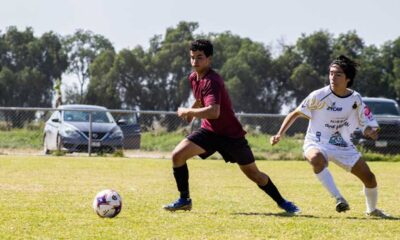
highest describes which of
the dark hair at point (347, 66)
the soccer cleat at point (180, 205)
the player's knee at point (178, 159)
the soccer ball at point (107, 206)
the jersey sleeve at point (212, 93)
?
the dark hair at point (347, 66)

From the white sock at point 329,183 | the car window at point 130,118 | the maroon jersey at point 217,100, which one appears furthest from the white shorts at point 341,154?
the car window at point 130,118

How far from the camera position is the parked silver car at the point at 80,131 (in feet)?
67.3

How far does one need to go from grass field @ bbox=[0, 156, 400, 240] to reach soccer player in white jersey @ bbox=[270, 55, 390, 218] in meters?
0.40

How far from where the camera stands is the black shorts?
25.6ft

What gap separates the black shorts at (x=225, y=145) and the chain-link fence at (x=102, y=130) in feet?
42.4

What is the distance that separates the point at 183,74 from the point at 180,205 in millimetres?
46882

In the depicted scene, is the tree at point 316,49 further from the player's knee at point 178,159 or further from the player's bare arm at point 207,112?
the player's bare arm at point 207,112

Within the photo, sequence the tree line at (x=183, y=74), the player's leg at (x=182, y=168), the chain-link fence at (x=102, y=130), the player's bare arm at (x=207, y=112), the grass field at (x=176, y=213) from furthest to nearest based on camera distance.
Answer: the tree line at (x=183, y=74), the chain-link fence at (x=102, y=130), the player's leg at (x=182, y=168), the player's bare arm at (x=207, y=112), the grass field at (x=176, y=213)

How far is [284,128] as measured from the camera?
802cm

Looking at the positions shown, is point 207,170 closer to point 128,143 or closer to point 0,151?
point 128,143

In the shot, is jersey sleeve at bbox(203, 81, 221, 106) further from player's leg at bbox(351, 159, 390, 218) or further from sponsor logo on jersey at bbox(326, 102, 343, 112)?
player's leg at bbox(351, 159, 390, 218)

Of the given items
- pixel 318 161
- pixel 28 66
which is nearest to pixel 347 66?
pixel 318 161

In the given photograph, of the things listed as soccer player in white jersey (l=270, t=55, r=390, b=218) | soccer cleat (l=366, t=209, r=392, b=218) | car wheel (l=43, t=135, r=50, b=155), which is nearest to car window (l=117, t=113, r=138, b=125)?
car wheel (l=43, t=135, r=50, b=155)

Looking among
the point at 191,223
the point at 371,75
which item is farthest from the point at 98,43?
the point at 191,223
